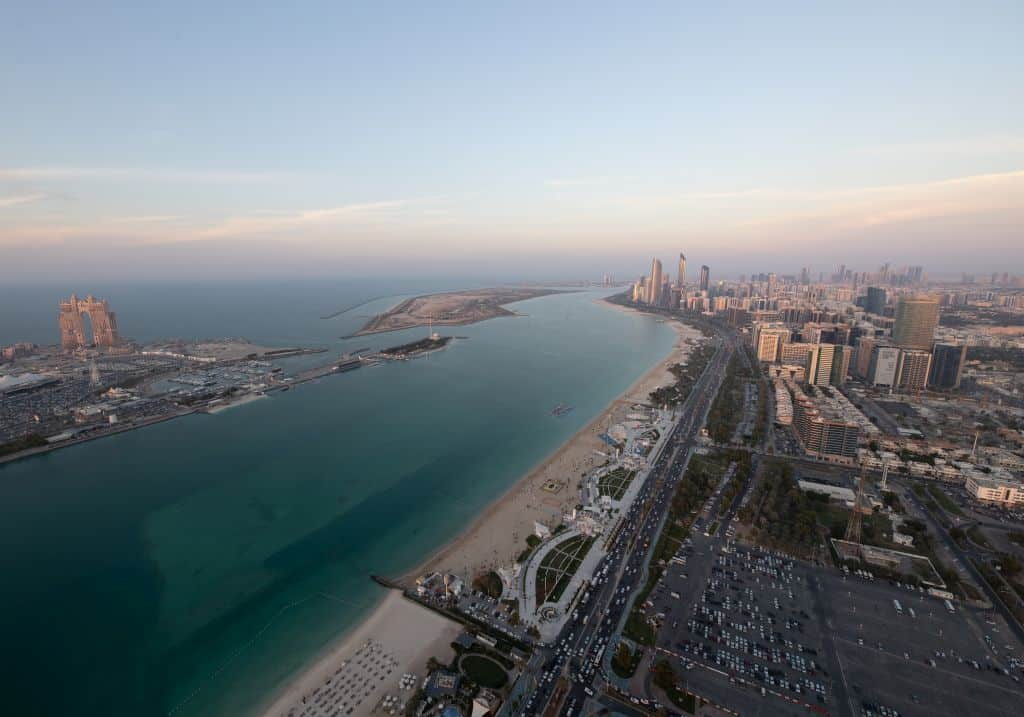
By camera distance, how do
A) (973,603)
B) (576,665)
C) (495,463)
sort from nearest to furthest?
1. (576,665)
2. (973,603)
3. (495,463)

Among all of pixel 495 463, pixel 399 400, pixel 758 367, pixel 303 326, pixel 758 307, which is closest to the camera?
pixel 495 463

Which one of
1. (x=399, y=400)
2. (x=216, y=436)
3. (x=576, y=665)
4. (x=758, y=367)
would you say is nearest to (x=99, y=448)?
(x=216, y=436)

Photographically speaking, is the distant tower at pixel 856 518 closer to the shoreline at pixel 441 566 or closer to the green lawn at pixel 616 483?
the green lawn at pixel 616 483

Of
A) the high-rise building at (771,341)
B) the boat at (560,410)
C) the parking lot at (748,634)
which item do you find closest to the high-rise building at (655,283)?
the high-rise building at (771,341)

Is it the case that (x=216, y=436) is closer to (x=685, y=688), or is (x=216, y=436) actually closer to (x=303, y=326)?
(x=685, y=688)

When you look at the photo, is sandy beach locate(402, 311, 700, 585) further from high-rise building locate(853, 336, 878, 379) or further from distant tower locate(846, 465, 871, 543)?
high-rise building locate(853, 336, 878, 379)

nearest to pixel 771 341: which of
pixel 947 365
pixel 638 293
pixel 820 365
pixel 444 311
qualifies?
pixel 820 365
